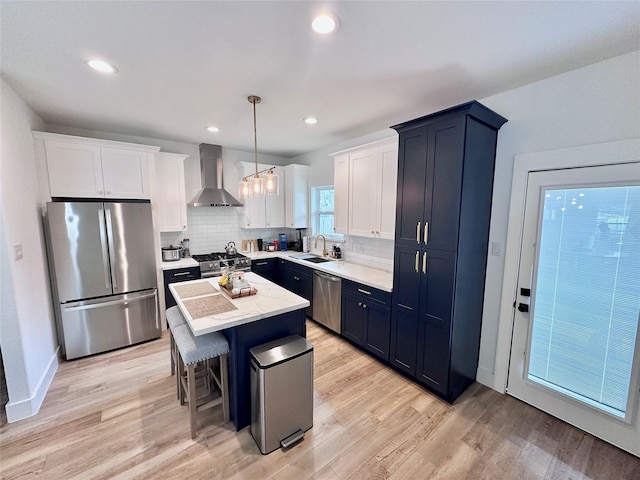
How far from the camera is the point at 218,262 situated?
12.8 ft

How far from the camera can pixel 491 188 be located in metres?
2.40

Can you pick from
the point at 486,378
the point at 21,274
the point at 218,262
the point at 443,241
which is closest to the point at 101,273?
the point at 21,274

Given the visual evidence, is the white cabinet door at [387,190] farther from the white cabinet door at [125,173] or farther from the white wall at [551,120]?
the white cabinet door at [125,173]

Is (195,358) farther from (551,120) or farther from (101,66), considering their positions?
(551,120)

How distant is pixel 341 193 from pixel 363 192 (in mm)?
419

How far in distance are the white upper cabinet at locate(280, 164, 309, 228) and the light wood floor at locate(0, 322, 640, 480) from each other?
290 centimetres

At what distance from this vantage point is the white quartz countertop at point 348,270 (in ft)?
9.49

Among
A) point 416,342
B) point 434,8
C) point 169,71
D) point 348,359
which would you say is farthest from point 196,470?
point 434,8

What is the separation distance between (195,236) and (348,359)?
3093 mm

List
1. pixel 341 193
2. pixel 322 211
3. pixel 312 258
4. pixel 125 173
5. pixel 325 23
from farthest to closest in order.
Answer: pixel 322 211 < pixel 312 258 < pixel 341 193 < pixel 125 173 < pixel 325 23

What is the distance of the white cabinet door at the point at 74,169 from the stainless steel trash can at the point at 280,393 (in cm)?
286

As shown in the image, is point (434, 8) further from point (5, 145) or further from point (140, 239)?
point (140, 239)

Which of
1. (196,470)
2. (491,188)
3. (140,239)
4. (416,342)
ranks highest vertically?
(491,188)

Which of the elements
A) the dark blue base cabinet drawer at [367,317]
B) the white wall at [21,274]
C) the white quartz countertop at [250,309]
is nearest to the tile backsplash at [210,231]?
the white wall at [21,274]
